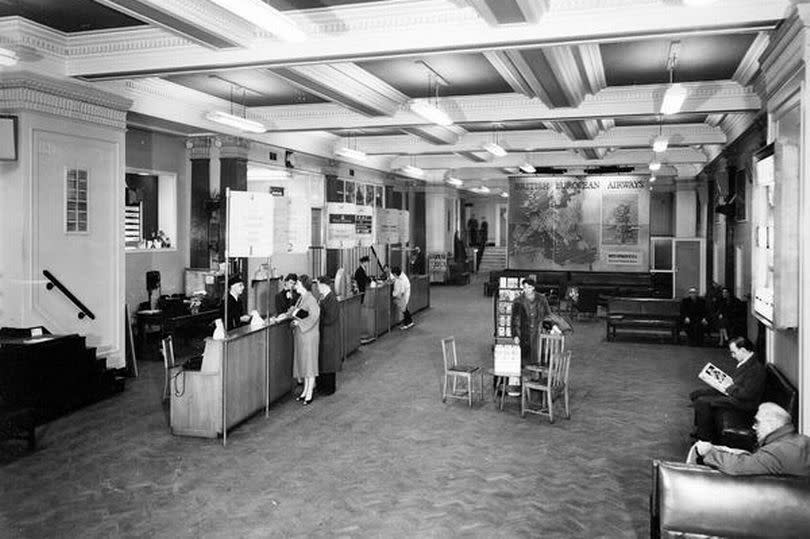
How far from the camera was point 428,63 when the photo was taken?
29.6 feet

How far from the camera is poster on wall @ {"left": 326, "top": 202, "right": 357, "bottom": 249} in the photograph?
Result: 12.6 metres

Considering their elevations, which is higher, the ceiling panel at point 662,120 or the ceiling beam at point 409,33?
the ceiling panel at point 662,120

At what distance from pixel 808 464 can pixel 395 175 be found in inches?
670

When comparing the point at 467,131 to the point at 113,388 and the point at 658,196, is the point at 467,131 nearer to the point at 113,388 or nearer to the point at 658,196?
the point at 113,388

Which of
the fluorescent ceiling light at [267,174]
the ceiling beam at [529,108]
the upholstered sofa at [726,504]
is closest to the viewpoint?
the upholstered sofa at [726,504]

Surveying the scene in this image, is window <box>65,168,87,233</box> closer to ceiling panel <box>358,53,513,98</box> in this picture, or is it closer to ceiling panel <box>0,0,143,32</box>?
ceiling panel <box>0,0,143,32</box>

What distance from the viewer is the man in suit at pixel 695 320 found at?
13.1m

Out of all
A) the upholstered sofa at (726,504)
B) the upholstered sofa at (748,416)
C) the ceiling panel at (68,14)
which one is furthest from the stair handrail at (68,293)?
the upholstered sofa at (748,416)

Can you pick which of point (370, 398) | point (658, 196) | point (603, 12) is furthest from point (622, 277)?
point (603, 12)

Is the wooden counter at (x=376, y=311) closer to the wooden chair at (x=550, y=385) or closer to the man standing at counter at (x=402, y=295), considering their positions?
the man standing at counter at (x=402, y=295)

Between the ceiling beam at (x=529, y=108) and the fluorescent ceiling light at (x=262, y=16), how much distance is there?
6374 millimetres

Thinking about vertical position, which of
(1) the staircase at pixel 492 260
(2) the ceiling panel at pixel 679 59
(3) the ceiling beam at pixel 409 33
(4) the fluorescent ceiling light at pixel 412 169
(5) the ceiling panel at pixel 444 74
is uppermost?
(5) the ceiling panel at pixel 444 74

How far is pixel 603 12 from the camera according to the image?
19.4ft

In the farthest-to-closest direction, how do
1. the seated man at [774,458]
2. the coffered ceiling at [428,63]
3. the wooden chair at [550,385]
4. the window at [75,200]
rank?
the window at [75,200] < the wooden chair at [550,385] < the coffered ceiling at [428,63] < the seated man at [774,458]
